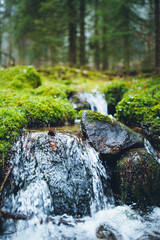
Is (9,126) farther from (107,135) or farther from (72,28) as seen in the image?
(72,28)

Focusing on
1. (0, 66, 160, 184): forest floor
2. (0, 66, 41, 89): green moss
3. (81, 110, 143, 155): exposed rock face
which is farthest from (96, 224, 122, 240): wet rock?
(0, 66, 41, 89): green moss

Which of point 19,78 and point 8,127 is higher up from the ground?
point 19,78

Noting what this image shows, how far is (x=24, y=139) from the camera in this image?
4074 millimetres

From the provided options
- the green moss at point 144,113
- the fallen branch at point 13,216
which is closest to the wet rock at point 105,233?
the fallen branch at point 13,216

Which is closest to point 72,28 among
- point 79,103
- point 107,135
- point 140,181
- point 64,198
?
point 79,103

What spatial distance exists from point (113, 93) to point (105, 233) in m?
6.68

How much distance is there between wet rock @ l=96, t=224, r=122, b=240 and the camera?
2.84 meters

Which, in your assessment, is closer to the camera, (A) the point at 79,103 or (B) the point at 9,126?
(B) the point at 9,126

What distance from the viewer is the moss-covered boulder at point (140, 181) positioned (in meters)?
3.61

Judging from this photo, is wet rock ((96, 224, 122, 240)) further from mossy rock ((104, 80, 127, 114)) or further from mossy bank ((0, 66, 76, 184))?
mossy rock ((104, 80, 127, 114))

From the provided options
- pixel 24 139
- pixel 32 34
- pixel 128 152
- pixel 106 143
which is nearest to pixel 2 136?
pixel 24 139

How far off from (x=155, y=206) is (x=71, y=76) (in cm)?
1043

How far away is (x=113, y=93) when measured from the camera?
8.50 meters

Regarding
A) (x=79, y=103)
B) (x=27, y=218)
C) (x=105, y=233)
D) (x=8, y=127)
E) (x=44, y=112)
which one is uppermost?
(x=79, y=103)
